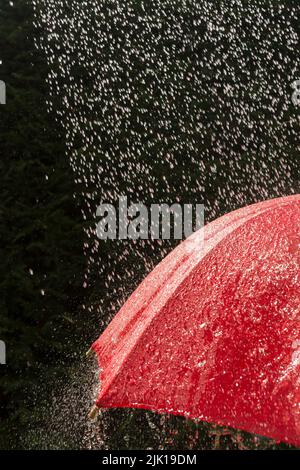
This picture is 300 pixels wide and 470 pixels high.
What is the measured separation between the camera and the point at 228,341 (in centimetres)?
166

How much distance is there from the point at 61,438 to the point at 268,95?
385 centimetres

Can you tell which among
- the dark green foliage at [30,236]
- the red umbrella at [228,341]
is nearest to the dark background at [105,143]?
the dark green foliage at [30,236]

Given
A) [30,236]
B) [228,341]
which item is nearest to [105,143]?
[30,236]

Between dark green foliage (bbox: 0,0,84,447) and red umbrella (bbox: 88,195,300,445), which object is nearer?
red umbrella (bbox: 88,195,300,445)

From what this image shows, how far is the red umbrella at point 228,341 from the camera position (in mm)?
1588

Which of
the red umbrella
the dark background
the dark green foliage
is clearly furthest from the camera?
the dark background

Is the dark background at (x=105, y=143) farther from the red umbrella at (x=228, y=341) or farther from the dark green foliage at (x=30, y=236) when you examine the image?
the red umbrella at (x=228, y=341)

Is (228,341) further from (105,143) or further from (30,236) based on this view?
(105,143)

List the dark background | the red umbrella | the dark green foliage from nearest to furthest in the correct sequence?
1. the red umbrella
2. the dark green foliage
3. the dark background

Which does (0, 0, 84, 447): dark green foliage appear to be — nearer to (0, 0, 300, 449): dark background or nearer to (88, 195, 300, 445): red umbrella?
(0, 0, 300, 449): dark background

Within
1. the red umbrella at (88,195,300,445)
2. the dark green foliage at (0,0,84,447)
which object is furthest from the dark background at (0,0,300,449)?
the red umbrella at (88,195,300,445)

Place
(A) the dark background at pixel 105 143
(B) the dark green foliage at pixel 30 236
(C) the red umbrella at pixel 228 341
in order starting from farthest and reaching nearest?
1. (A) the dark background at pixel 105 143
2. (B) the dark green foliage at pixel 30 236
3. (C) the red umbrella at pixel 228 341

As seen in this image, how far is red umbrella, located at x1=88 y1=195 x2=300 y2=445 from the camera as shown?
159 cm
